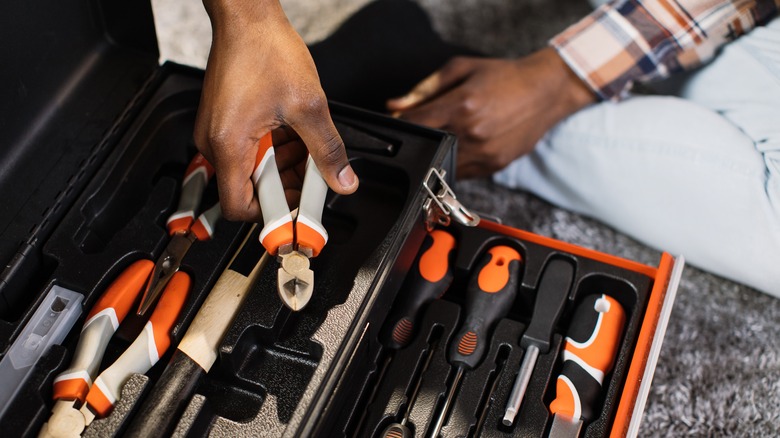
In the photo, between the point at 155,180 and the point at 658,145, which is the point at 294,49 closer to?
the point at 155,180

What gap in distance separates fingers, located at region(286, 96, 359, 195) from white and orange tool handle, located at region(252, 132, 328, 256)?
2 centimetres

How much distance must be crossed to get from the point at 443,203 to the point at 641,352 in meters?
0.27

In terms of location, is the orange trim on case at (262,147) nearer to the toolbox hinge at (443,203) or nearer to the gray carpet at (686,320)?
the toolbox hinge at (443,203)

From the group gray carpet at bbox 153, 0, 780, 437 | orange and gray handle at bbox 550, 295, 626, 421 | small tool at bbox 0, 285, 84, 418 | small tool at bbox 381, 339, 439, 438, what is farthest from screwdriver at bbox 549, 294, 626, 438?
small tool at bbox 0, 285, 84, 418

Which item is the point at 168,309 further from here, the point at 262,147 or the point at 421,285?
the point at 421,285

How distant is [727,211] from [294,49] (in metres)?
0.67

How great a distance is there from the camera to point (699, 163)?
115 centimetres

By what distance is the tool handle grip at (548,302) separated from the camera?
0.93 meters

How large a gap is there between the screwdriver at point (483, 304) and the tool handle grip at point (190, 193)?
1.09 feet

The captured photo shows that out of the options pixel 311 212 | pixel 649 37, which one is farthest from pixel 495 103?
pixel 311 212

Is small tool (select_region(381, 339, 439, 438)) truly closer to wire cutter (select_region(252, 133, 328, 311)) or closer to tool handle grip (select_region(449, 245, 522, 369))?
tool handle grip (select_region(449, 245, 522, 369))

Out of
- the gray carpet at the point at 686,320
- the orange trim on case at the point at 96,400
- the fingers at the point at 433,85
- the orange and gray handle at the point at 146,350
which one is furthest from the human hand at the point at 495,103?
the orange trim on case at the point at 96,400

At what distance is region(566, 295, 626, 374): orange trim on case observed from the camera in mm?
902

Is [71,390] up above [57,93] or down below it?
below
